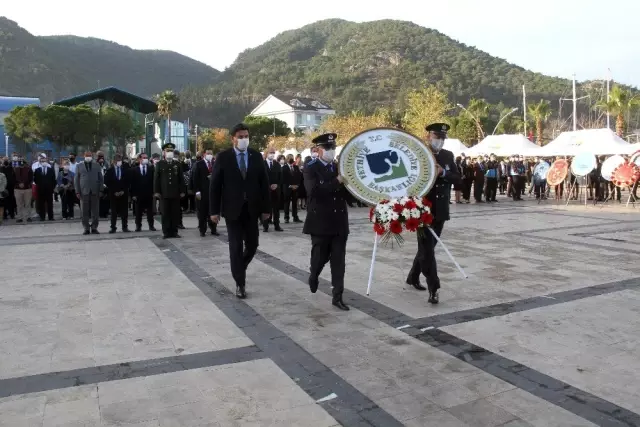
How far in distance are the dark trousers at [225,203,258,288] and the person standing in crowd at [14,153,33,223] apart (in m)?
11.1

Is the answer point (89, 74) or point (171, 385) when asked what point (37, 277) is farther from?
point (89, 74)

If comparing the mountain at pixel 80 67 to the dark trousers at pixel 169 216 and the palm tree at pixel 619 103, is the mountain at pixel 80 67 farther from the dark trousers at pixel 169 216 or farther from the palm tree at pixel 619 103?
the dark trousers at pixel 169 216

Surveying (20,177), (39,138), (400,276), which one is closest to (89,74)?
(39,138)

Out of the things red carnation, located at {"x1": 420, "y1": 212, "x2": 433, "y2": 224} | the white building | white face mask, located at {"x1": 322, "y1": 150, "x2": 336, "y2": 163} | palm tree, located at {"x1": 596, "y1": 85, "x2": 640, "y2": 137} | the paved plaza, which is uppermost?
the white building

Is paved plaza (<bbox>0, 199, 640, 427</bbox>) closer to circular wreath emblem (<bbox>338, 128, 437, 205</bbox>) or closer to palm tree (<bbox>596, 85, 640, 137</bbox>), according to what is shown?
circular wreath emblem (<bbox>338, 128, 437, 205</bbox>)

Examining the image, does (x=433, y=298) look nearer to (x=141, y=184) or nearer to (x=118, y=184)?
(x=141, y=184)

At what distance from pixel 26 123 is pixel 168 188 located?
118 feet

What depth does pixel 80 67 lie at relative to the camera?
15125cm

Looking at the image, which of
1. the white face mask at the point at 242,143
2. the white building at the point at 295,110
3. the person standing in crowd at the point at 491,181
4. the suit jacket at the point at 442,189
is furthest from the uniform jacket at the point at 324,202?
the white building at the point at 295,110

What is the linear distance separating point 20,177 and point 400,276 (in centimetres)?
1199

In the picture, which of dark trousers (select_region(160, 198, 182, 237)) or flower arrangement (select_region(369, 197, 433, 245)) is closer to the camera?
flower arrangement (select_region(369, 197, 433, 245))

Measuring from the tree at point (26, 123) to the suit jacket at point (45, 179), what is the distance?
28.5 metres

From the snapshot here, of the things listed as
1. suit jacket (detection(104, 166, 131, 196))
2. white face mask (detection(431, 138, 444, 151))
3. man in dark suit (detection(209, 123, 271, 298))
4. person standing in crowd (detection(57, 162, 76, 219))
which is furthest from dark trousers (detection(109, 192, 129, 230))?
white face mask (detection(431, 138, 444, 151))

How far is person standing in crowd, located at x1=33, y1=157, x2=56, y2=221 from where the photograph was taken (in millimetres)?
16250
